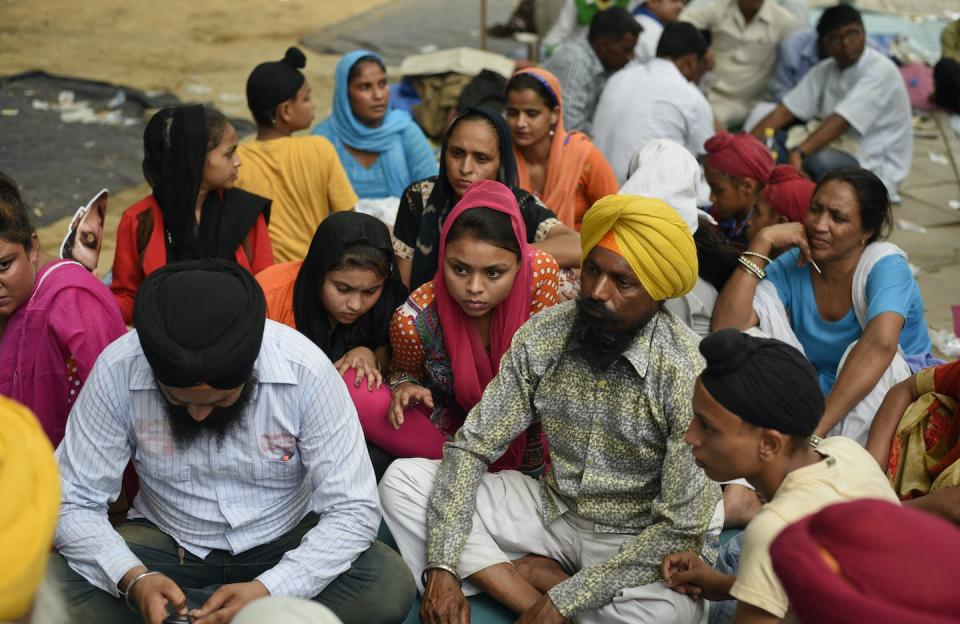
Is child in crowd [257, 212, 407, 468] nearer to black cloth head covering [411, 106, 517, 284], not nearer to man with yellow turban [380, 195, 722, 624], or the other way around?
black cloth head covering [411, 106, 517, 284]

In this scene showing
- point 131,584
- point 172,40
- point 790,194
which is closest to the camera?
point 131,584

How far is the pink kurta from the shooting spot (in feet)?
9.77

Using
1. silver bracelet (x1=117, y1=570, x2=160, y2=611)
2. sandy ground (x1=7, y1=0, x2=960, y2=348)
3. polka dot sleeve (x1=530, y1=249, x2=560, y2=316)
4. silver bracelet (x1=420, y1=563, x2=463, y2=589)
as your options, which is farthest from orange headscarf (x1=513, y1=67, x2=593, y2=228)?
silver bracelet (x1=117, y1=570, x2=160, y2=611)

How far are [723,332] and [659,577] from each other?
0.83 m

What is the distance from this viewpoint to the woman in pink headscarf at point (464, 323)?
322cm

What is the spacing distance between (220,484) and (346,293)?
0.93 metres

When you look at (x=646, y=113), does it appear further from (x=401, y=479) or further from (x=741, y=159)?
(x=401, y=479)

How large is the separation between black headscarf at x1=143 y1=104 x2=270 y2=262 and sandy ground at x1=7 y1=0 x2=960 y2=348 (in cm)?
172

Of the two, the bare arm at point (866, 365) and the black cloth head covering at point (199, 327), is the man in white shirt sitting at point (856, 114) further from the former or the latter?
the black cloth head covering at point (199, 327)

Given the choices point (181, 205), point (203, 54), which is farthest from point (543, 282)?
point (203, 54)

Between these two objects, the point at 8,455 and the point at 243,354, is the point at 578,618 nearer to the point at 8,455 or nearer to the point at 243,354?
the point at 243,354

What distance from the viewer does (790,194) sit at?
423 centimetres

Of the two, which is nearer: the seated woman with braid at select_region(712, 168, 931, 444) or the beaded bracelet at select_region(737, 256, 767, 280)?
the seated woman with braid at select_region(712, 168, 931, 444)

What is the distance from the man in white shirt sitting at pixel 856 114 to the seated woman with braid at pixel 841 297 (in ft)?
8.36
